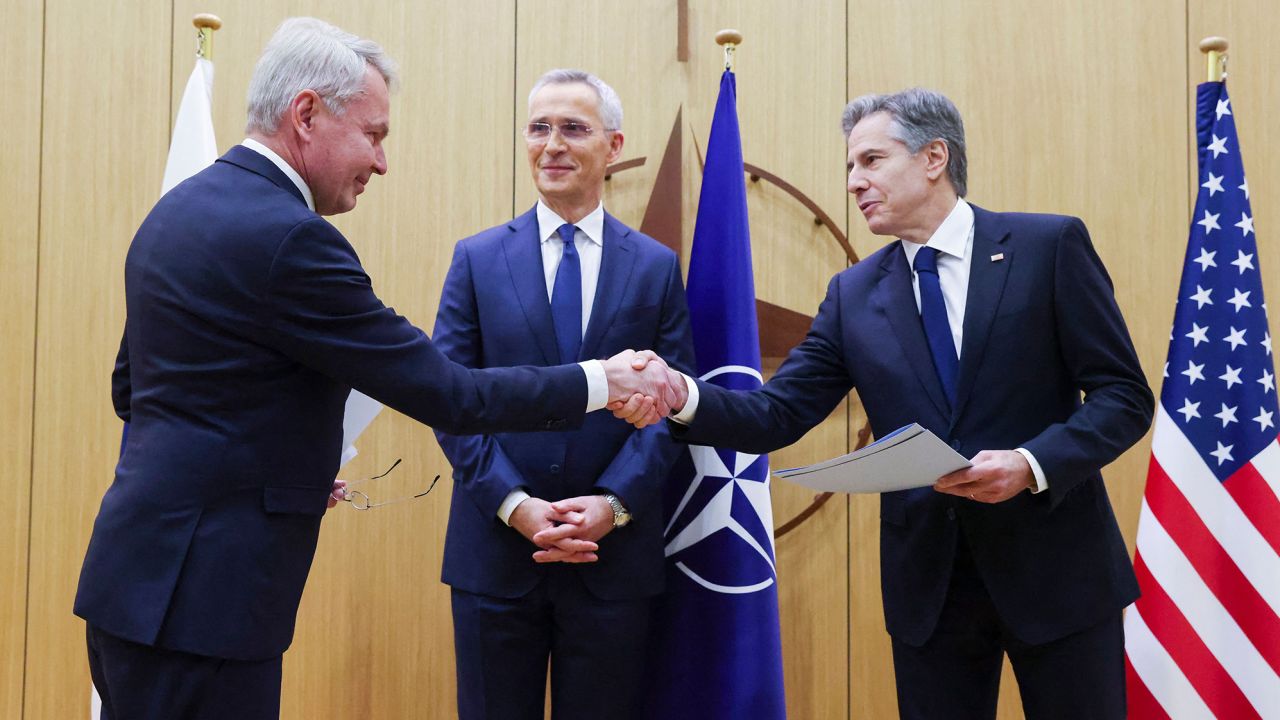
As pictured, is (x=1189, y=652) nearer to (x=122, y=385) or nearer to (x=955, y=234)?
(x=955, y=234)

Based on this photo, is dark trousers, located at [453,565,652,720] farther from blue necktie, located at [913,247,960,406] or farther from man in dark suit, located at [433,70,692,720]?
blue necktie, located at [913,247,960,406]

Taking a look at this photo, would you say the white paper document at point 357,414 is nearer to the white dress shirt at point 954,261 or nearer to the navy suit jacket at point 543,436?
the navy suit jacket at point 543,436

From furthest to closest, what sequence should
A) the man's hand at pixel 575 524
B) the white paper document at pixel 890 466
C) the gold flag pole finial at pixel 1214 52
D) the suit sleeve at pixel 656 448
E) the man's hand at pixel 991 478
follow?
the gold flag pole finial at pixel 1214 52
the suit sleeve at pixel 656 448
the man's hand at pixel 575 524
the man's hand at pixel 991 478
the white paper document at pixel 890 466

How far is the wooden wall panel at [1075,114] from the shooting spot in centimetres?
345

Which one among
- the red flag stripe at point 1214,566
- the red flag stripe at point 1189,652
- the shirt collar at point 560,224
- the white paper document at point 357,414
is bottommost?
the red flag stripe at point 1189,652

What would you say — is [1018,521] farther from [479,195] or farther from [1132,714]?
[479,195]

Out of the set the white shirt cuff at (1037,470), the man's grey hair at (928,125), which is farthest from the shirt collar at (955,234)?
the white shirt cuff at (1037,470)

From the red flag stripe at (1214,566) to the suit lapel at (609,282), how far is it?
153 centimetres

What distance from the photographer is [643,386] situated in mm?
2314

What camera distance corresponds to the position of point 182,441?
65.2 inches

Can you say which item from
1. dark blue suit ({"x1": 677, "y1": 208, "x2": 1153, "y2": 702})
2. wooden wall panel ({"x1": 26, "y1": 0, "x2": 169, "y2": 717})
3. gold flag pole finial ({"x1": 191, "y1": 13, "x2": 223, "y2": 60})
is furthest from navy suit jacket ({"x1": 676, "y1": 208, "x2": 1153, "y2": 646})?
wooden wall panel ({"x1": 26, "y1": 0, "x2": 169, "y2": 717})

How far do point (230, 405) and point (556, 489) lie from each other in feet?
3.24

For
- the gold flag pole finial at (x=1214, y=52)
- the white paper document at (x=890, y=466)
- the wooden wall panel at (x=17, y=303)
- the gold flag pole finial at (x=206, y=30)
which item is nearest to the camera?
the white paper document at (x=890, y=466)

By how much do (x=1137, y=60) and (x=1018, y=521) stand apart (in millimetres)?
2069
